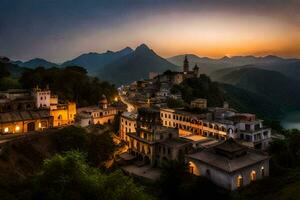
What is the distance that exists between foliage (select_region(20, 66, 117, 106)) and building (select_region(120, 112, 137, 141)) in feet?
44.3

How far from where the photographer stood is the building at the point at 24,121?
1808 inches

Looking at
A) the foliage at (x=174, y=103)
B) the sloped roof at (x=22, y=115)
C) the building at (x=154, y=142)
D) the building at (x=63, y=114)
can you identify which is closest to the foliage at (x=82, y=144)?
the building at (x=154, y=142)

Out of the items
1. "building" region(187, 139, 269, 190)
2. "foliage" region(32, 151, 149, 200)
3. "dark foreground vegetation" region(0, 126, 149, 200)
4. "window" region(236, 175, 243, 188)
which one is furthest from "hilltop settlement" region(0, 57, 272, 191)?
"foliage" region(32, 151, 149, 200)

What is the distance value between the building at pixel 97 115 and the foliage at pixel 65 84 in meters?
7.71

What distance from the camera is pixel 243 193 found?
3400cm

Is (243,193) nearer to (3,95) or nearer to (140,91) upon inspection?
(3,95)

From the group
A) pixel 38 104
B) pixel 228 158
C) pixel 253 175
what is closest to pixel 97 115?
pixel 38 104

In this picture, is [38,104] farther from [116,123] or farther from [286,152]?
[286,152]

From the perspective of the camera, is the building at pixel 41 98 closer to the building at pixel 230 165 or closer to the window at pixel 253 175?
the building at pixel 230 165

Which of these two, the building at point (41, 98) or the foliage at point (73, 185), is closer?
the foliage at point (73, 185)

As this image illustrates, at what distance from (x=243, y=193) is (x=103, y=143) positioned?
24.9 metres

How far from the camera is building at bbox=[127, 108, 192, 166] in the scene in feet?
150

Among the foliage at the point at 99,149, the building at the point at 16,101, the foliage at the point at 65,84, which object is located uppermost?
the foliage at the point at 65,84

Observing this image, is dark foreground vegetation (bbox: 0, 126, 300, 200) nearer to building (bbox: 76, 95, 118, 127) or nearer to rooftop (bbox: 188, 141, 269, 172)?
rooftop (bbox: 188, 141, 269, 172)
